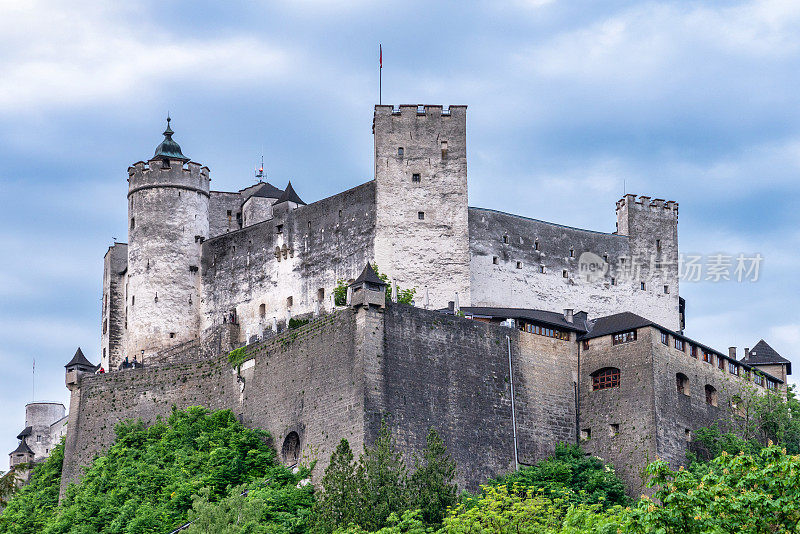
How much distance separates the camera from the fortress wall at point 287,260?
68312 mm

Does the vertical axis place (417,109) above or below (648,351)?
above

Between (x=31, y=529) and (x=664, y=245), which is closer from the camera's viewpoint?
(x=31, y=529)

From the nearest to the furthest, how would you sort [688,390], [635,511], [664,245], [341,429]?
[635,511] < [341,429] < [688,390] < [664,245]

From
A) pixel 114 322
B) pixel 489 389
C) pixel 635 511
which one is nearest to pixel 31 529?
pixel 114 322

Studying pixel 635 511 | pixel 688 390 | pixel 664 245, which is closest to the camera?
pixel 635 511

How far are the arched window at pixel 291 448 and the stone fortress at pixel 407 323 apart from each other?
104 millimetres

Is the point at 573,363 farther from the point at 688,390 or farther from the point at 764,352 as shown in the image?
the point at 764,352

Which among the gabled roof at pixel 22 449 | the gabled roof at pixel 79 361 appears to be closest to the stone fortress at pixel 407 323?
the gabled roof at pixel 79 361

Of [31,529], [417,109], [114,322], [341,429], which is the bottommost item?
[31,529]

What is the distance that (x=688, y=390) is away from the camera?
61.4 meters

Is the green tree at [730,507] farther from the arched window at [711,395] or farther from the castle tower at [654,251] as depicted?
the castle tower at [654,251]

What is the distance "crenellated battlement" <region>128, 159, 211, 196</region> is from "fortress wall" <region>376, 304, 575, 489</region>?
Result: 67.9 feet

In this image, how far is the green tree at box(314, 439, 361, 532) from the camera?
50.5 metres

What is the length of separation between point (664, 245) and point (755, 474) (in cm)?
4207
